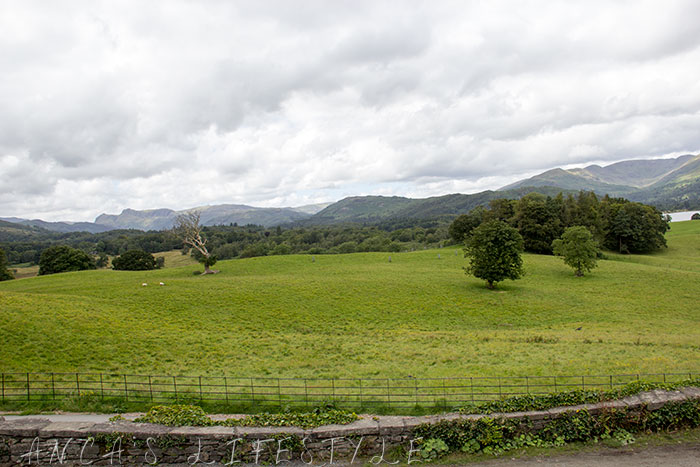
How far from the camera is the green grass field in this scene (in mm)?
19797

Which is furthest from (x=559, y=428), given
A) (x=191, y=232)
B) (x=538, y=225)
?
(x=538, y=225)

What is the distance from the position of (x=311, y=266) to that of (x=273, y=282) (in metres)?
15.4

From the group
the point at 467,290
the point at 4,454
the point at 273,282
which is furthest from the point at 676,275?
the point at 4,454

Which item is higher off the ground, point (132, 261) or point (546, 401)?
point (132, 261)

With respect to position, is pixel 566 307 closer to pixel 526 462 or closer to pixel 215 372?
pixel 526 462

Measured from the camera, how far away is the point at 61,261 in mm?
70938

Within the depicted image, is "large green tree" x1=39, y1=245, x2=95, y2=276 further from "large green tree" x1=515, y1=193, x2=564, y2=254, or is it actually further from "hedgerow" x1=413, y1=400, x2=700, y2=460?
"large green tree" x1=515, y1=193, x2=564, y2=254

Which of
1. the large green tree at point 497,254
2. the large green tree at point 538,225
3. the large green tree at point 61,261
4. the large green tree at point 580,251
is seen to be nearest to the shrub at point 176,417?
the large green tree at point 497,254

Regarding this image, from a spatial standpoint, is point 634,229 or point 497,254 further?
point 634,229

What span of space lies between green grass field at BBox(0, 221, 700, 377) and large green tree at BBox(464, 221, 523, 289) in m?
2.29

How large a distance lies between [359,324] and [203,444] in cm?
2180

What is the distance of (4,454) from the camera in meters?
10.6

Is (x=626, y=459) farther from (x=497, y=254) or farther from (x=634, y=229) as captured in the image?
(x=634, y=229)

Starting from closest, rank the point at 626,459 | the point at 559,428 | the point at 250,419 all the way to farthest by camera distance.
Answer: the point at 626,459 → the point at 559,428 → the point at 250,419
